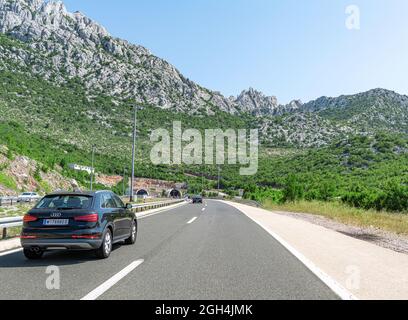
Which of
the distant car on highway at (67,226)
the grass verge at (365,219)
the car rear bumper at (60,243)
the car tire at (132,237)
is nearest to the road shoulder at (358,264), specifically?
the car tire at (132,237)

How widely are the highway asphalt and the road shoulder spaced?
45 cm

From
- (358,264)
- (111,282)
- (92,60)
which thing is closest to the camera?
(111,282)

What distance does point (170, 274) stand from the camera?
7559mm

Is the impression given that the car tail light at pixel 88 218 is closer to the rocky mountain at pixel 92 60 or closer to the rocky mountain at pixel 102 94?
the rocky mountain at pixel 102 94

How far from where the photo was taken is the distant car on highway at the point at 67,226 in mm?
8773

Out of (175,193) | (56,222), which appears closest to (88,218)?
(56,222)

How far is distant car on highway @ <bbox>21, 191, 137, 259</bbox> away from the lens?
877 centimetres

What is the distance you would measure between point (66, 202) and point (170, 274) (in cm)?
343

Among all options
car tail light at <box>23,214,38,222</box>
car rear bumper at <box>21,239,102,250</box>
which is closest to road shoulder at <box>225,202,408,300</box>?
car rear bumper at <box>21,239,102,250</box>

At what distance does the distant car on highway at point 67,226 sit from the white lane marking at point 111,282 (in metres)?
1.03

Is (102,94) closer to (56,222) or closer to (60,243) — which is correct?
(56,222)

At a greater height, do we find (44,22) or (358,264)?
(44,22)
